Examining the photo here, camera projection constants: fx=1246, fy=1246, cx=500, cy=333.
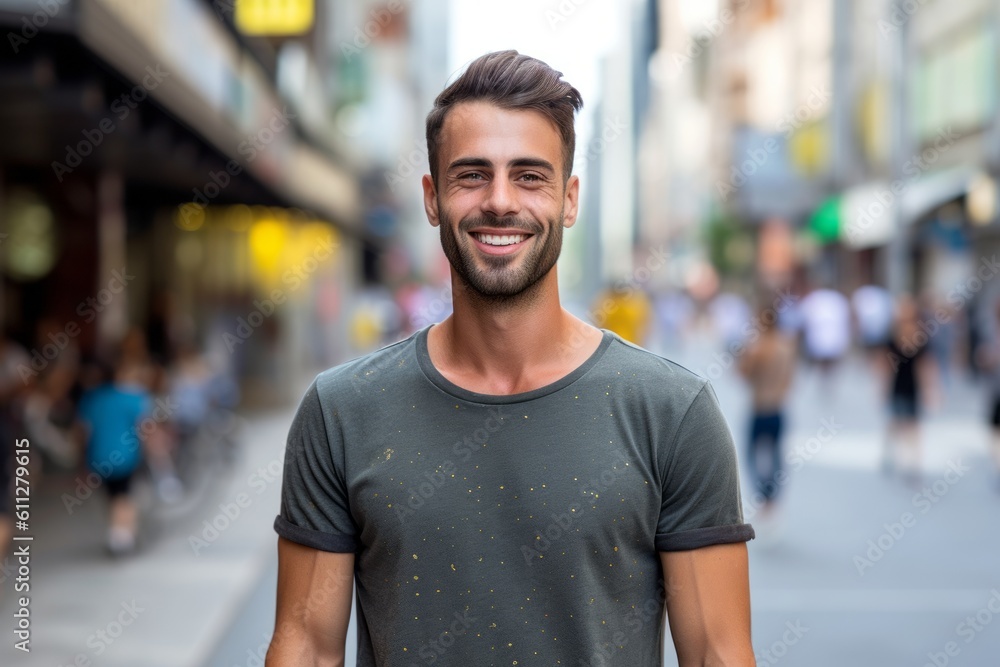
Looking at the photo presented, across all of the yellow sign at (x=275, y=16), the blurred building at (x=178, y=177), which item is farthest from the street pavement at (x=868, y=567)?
the yellow sign at (x=275, y=16)

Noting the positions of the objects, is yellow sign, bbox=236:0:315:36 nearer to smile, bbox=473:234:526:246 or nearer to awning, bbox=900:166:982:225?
awning, bbox=900:166:982:225

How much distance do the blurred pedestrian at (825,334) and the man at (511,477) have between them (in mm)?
20164

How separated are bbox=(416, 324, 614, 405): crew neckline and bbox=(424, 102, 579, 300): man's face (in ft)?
0.55

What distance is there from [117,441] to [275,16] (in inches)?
452

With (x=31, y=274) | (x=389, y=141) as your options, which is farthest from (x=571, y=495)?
(x=389, y=141)

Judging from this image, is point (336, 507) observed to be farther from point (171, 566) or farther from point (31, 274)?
point (31, 274)

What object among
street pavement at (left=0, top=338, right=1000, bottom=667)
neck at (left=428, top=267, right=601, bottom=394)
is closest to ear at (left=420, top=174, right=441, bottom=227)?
neck at (left=428, top=267, right=601, bottom=394)

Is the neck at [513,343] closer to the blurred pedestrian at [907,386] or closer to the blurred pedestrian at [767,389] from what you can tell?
the blurred pedestrian at [767,389]

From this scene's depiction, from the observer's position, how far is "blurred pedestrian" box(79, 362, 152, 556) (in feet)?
31.0

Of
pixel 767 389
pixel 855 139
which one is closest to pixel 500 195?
pixel 767 389

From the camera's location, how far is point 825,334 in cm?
2244

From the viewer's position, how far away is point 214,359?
20.2 m

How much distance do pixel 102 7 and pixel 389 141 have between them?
169 ft

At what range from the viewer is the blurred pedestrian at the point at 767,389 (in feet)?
33.0
